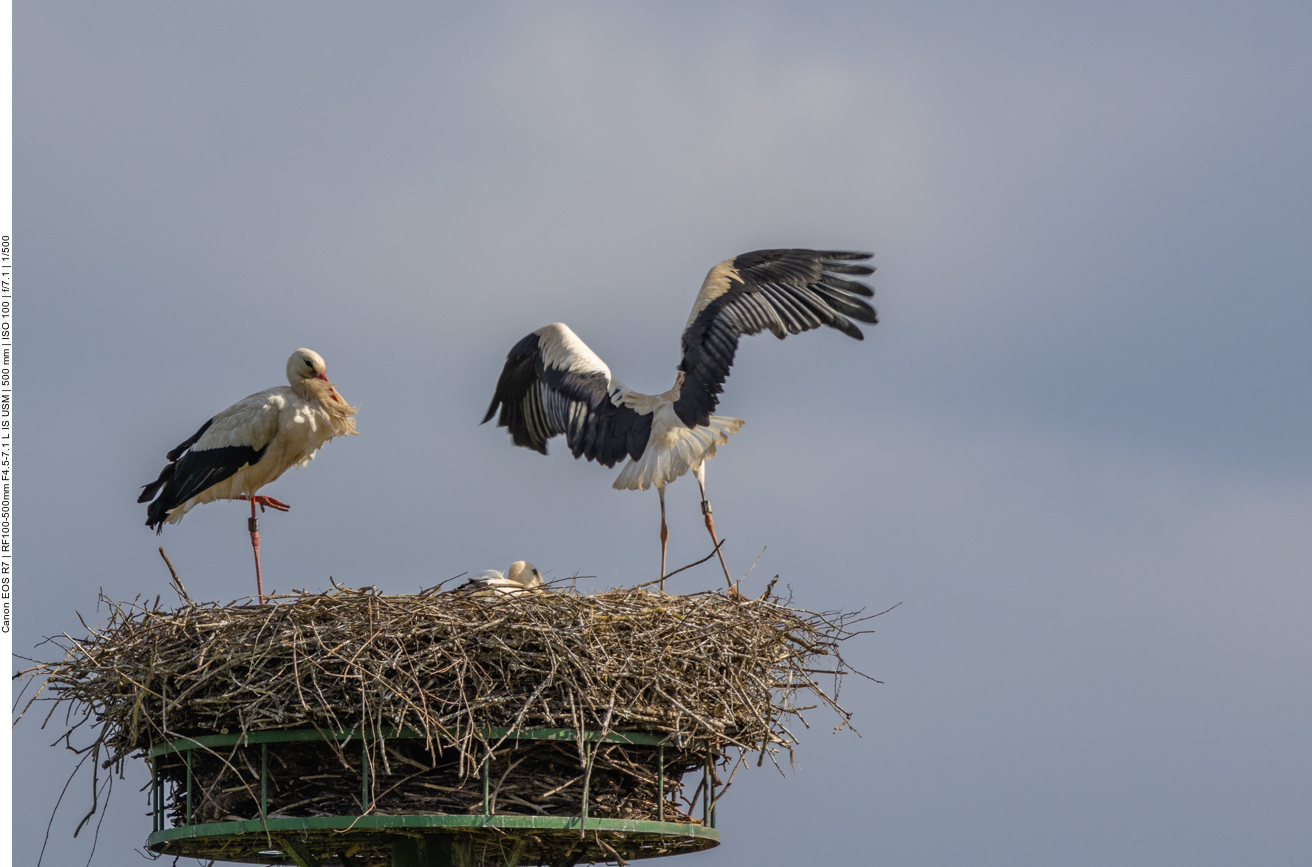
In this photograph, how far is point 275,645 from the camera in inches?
405

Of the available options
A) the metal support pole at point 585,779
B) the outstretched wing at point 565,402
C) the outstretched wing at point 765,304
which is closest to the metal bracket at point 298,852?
the metal support pole at point 585,779

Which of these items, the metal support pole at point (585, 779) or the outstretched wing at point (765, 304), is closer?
the metal support pole at point (585, 779)

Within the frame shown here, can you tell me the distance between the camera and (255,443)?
557 inches

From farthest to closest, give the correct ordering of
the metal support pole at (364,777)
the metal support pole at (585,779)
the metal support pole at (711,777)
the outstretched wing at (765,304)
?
1. the outstretched wing at (765,304)
2. the metal support pole at (711,777)
3. the metal support pole at (585,779)
4. the metal support pole at (364,777)

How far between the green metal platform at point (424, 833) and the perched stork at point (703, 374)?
301 centimetres

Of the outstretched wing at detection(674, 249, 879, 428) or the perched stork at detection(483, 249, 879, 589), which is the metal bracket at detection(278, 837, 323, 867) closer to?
the perched stork at detection(483, 249, 879, 589)

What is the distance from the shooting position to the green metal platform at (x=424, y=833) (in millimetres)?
10188

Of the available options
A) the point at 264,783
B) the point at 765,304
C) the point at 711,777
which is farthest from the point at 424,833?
the point at 765,304

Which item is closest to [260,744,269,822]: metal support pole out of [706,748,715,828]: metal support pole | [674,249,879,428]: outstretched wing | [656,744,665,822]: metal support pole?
[656,744,665,822]: metal support pole

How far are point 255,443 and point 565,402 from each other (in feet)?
8.37

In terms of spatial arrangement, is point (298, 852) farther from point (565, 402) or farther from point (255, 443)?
point (565, 402)

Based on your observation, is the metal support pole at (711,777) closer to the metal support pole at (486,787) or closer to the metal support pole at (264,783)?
the metal support pole at (486,787)

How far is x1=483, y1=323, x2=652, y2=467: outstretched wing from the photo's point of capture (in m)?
14.0

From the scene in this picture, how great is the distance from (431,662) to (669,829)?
1.87m
